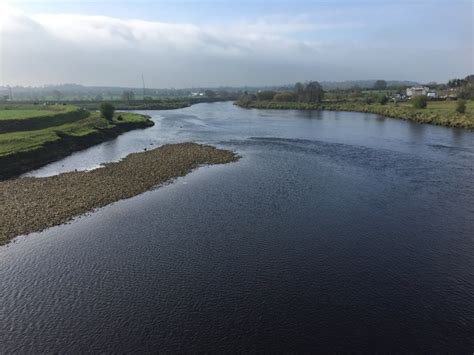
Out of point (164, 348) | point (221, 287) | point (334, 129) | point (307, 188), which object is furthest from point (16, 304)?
point (334, 129)

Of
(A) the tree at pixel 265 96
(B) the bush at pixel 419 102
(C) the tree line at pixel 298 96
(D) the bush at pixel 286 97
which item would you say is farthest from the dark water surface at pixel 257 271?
(A) the tree at pixel 265 96

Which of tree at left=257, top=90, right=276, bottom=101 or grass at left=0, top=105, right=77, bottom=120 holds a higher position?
grass at left=0, top=105, right=77, bottom=120

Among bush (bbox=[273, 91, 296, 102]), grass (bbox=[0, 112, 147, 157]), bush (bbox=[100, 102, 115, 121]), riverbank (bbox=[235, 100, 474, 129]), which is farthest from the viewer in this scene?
bush (bbox=[273, 91, 296, 102])

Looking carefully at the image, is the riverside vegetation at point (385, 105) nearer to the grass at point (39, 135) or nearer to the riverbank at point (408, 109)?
the riverbank at point (408, 109)

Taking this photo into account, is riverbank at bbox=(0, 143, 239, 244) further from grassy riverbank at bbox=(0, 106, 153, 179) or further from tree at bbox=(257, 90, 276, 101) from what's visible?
tree at bbox=(257, 90, 276, 101)

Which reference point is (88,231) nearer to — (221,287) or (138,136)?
(221,287)

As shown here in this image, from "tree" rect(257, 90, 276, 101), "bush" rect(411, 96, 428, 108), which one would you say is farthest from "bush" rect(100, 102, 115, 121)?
"tree" rect(257, 90, 276, 101)
